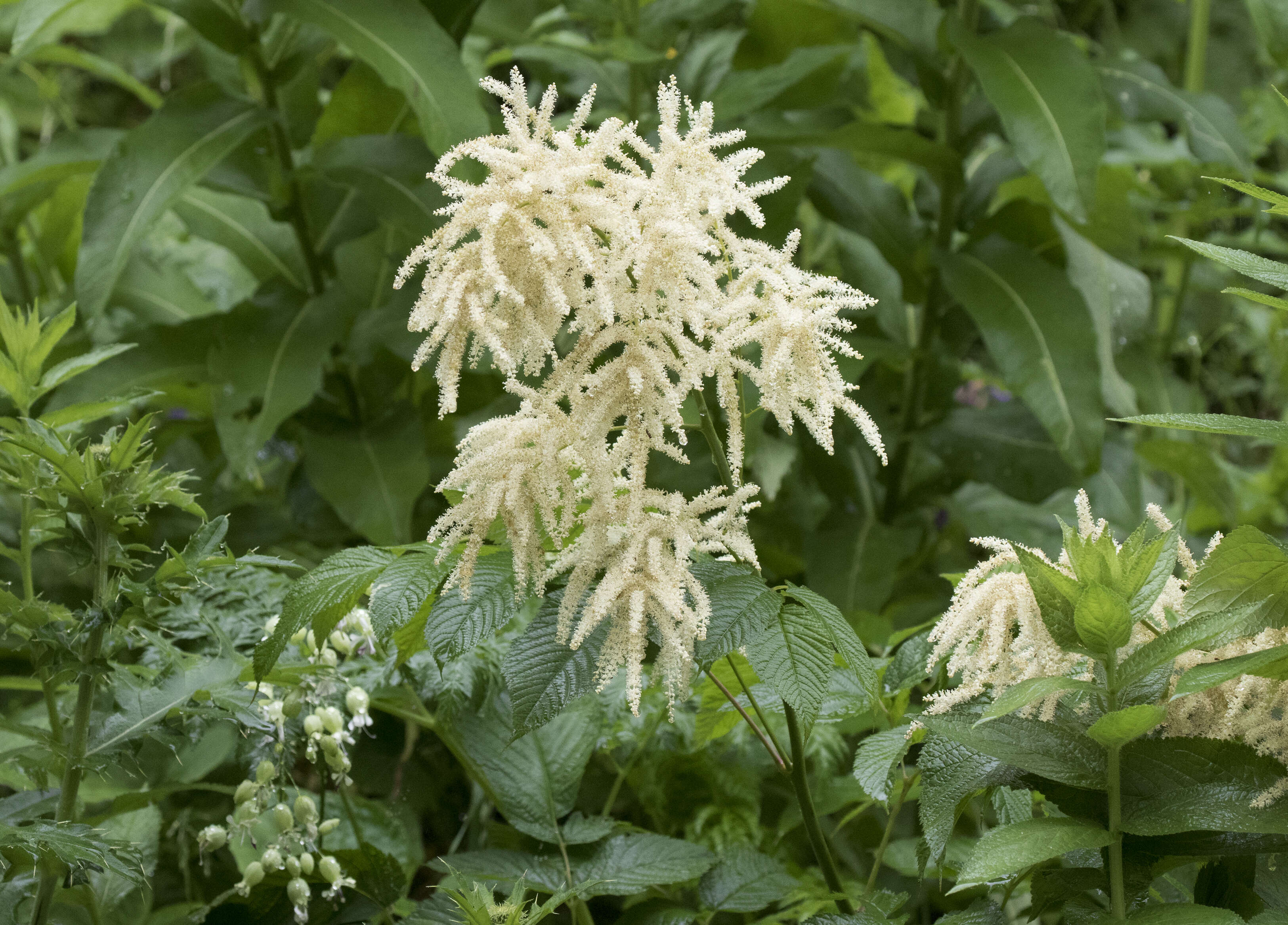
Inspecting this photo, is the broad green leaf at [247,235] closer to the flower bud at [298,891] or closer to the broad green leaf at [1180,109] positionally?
the flower bud at [298,891]

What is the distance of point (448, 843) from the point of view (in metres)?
1.20

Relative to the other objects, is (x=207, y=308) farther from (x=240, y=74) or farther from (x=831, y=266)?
(x=831, y=266)

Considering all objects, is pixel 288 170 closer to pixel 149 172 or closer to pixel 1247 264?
pixel 149 172

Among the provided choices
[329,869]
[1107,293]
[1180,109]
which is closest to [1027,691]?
[329,869]

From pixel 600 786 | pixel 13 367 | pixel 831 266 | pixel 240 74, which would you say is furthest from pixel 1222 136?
pixel 13 367

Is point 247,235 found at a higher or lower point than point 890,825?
higher

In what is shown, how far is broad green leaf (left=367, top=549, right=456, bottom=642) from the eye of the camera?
0.57m

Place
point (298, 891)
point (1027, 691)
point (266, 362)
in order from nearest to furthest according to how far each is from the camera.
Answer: point (1027, 691), point (298, 891), point (266, 362)

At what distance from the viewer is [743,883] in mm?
749

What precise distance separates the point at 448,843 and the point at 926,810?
774 millimetres

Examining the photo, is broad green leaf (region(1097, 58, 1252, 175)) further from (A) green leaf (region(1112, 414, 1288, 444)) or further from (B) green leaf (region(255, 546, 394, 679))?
(B) green leaf (region(255, 546, 394, 679))

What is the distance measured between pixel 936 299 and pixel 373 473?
34.1 inches

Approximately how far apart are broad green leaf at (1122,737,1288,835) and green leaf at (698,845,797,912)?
258 millimetres

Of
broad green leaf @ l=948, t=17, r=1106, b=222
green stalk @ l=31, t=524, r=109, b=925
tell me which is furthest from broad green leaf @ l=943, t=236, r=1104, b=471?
green stalk @ l=31, t=524, r=109, b=925
